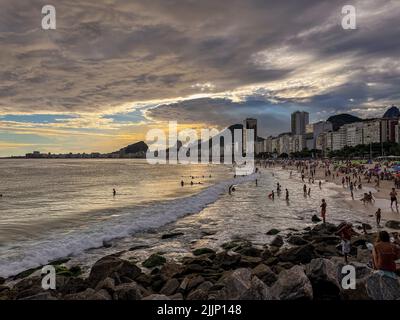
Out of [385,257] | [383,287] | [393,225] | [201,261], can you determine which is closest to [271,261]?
[201,261]

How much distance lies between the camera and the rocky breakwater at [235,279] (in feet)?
24.8

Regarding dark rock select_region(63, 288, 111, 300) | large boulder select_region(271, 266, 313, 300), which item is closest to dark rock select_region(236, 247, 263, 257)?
large boulder select_region(271, 266, 313, 300)

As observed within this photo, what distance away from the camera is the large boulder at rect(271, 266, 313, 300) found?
294 inches

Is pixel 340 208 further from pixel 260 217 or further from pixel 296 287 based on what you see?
pixel 296 287

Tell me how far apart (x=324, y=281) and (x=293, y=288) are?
116cm

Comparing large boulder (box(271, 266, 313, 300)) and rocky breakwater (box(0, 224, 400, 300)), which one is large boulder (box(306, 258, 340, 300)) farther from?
large boulder (box(271, 266, 313, 300))

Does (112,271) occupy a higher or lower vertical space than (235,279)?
lower

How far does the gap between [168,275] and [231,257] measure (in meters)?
2.81

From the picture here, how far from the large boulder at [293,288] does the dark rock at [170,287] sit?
10.4 ft

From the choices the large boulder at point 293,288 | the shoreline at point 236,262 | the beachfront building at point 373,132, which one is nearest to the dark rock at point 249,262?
the shoreline at point 236,262

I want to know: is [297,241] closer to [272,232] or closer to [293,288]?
[272,232]

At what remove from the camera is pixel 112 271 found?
1117cm
